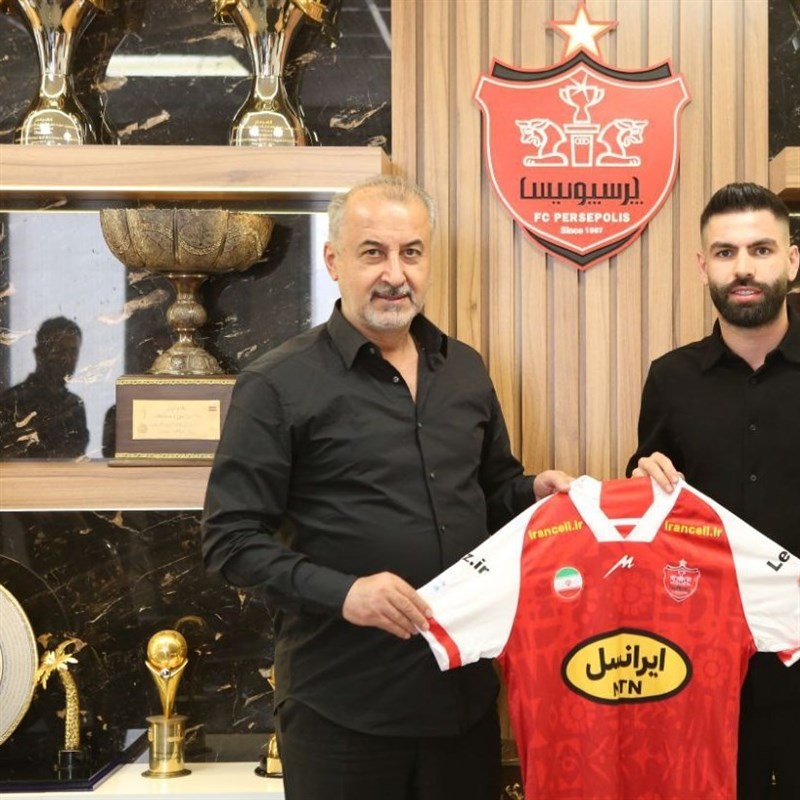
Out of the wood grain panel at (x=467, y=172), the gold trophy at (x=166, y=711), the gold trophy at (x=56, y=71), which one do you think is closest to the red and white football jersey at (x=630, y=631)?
the wood grain panel at (x=467, y=172)

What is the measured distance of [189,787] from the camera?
106 inches

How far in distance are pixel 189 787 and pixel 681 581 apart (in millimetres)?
1263

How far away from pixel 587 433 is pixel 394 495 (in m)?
0.82

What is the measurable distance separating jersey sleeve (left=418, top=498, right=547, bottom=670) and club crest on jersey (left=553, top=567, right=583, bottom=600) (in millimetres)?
80

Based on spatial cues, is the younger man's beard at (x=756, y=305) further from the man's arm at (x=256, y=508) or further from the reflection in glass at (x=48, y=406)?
the reflection in glass at (x=48, y=406)

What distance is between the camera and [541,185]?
9.16 feet

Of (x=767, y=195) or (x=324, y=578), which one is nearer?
(x=324, y=578)

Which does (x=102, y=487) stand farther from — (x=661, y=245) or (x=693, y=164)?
(x=693, y=164)

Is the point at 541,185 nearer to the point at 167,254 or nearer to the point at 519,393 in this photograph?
the point at 519,393

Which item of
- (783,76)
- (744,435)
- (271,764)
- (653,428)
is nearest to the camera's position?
(744,435)

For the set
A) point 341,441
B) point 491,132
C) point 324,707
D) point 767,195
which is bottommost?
point 324,707

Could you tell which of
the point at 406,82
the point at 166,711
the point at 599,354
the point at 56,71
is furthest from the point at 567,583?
the point at 56,71

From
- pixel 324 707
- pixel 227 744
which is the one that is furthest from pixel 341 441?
pixel 227 744

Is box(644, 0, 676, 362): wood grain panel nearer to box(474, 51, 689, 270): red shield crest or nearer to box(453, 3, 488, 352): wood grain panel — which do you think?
box(474, 51, 689, 270): red shield crest
